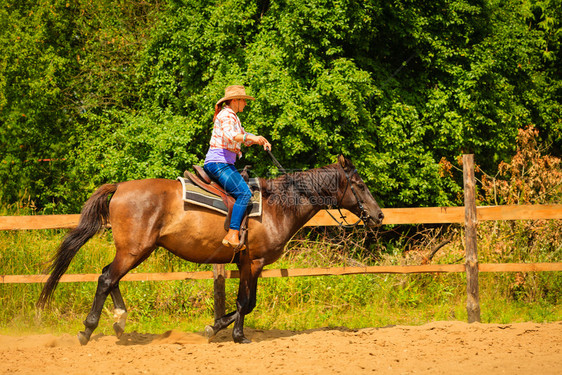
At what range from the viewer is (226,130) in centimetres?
620

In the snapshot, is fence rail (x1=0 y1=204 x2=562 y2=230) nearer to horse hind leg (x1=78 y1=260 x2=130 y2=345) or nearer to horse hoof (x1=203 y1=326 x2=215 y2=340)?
horse hind leg (x1=78 y1=260 x2=130 y2=345)

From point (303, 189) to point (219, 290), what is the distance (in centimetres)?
181

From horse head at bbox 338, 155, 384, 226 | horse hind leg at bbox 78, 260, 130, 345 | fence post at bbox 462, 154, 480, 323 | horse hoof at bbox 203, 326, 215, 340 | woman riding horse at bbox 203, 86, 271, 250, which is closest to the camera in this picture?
horse hind leg at bbox 78, 260, 130, 345

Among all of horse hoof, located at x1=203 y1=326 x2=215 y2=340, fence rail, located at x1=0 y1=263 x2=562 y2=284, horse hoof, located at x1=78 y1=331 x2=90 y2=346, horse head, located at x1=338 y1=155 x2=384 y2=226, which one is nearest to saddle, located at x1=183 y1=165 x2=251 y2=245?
fence rail, located at x1=0 y1=263 x2=562 y2=284

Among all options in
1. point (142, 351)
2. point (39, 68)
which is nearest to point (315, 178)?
point (142, 351)

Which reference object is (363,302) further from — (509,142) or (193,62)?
(509,142)

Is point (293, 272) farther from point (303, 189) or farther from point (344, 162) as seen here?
point (344, 162)

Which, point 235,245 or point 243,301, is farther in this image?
point 243,301

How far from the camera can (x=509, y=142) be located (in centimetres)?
1409

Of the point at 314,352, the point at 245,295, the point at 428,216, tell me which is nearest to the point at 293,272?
the point at 245,295

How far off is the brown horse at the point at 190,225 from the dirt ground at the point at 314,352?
1.33 ft

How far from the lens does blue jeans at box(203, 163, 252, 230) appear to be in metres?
6.10

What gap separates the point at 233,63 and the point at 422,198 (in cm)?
585

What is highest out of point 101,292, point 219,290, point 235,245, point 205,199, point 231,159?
point 231,159
